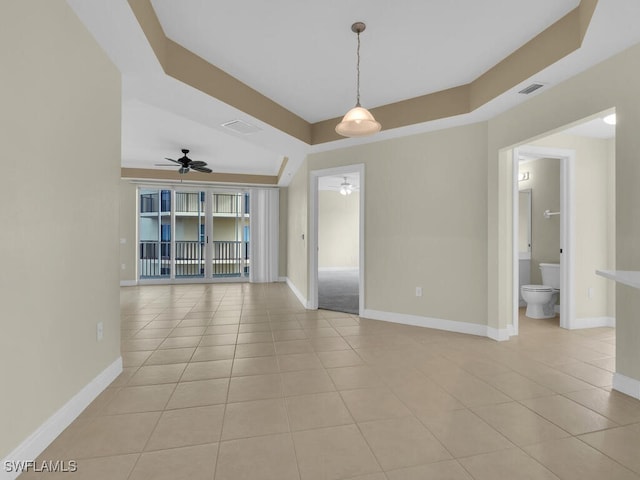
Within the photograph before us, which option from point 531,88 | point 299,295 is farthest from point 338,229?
point 531,88

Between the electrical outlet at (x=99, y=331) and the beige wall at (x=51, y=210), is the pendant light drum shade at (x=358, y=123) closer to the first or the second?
the beige wall at (x=51, y=210)

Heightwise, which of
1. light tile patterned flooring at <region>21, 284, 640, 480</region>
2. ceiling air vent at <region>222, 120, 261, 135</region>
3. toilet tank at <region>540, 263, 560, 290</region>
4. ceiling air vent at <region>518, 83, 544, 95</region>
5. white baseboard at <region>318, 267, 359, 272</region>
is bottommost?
light tile patterned flooring at <region>21, 284, 640, 480</region>

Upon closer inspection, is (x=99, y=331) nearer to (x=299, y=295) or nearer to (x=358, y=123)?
(x=358, y=123)

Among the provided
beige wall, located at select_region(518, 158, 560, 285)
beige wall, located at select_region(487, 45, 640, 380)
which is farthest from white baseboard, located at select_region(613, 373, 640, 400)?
beige wall, located at select_region(518, 158, 560, 285)

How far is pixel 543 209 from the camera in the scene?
4.93 meters

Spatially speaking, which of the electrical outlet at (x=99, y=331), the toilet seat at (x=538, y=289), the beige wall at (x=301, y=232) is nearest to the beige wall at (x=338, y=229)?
the beige wall at (x=301, y=232)

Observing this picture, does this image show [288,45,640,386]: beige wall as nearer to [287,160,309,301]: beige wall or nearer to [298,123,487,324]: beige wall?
[298,123,487,324]: beige wall

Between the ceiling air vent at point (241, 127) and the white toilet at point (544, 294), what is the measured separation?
434 cm

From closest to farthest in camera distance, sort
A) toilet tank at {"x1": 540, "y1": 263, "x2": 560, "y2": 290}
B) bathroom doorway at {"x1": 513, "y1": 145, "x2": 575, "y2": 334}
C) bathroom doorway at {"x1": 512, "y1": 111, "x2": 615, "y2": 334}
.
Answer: bathroom doorway at {"x1": 513, "y1": 145, "x2": 575, "y2": 334}
bathroom doorway at {"x1": 512, "y1": 111, "x2": 615, "y2": 334}
toilet tank at {"x1": 540, "y1": 263, "x2": 560, "y2": 290}

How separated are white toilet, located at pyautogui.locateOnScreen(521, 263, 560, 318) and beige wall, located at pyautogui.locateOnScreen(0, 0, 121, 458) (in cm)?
505

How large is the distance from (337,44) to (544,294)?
4.20 metres

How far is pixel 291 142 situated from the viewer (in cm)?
454

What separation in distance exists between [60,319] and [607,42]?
12.9 feet

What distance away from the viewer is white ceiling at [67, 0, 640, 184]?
2178 millimetres
